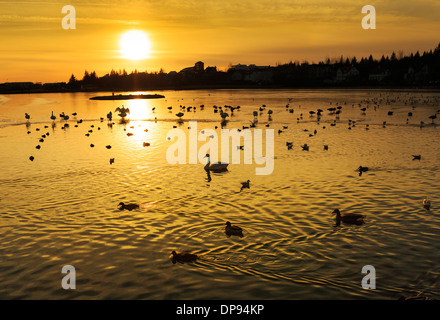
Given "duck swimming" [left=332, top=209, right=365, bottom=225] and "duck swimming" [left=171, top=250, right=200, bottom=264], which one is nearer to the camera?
"duck swimming" [left=171, top=250, right=200, bottom=264]

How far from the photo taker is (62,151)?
31.7 meters

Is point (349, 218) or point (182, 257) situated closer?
point (182, 257)

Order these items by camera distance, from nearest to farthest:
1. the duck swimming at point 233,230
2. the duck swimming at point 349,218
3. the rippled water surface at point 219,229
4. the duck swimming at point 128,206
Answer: the rippled water surface at point 219,229 → the duck swimming at point 233,230 → the duck swimming at point 349,218 → the duck swimming at point 128,206

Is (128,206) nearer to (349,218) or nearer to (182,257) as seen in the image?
(182,257)

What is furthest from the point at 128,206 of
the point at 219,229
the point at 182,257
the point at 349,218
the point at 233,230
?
the point at 349,218

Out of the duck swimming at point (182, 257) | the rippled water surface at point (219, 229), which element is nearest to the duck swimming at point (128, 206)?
the rippled water surface at point (219, 229)

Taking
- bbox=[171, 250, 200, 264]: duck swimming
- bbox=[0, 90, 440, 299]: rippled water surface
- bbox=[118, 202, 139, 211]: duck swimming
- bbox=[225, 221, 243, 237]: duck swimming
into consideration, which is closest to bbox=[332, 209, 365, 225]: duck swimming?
bbox=[0, 90, 440, 299]: rippled water surface

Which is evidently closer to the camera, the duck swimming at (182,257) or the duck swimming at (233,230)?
the duck swimming at (182,257)

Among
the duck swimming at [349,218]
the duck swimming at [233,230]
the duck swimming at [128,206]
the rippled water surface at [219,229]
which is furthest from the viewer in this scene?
the duck swimming at [128,206]

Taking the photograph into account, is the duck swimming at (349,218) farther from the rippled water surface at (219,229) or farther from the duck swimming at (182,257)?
the duck swimming at (182,257)

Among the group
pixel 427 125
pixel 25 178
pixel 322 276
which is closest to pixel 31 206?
pixel 25 178

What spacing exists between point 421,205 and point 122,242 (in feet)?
39.8

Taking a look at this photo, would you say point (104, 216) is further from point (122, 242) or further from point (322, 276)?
point (322, 276)

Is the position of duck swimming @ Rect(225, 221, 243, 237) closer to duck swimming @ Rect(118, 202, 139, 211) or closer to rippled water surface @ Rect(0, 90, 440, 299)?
rippled water surface @ Rect(0, 90, 440, 299)
